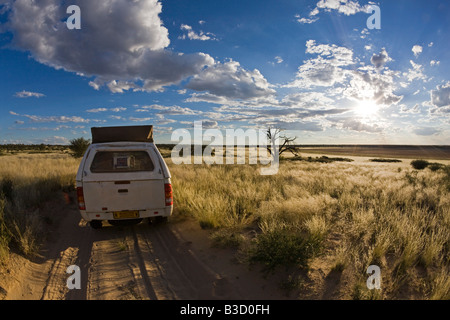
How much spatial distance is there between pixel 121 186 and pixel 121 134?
2.44 meters

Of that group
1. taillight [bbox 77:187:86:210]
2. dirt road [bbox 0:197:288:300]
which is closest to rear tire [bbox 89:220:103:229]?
dirt road [bbox 0:197:288:300]

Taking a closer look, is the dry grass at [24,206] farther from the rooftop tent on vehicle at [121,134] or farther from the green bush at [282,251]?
the green bush at [282,251]

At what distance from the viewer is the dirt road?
3.58 meters

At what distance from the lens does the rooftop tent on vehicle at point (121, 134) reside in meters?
6.88

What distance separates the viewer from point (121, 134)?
282 inches

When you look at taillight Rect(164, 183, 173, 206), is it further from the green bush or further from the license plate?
the green bush

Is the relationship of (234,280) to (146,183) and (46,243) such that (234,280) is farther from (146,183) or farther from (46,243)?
(46,243)

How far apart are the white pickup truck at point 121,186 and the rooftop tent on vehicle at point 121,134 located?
45.8 inches

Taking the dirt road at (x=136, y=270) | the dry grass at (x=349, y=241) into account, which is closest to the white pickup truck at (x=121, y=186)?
the dirt road at (x=136, y=270)

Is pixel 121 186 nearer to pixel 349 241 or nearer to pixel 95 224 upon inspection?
pixel 95 224

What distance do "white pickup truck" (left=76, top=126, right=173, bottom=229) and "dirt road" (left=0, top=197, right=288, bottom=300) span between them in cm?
61

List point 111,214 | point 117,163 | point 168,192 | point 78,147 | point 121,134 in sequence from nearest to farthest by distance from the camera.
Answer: point 111,214 < point 168,192 < point 117,163 < point 121,134 < point 78,147

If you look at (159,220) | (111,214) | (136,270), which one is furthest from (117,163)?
(136,270)

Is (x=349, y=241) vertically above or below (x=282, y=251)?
below
